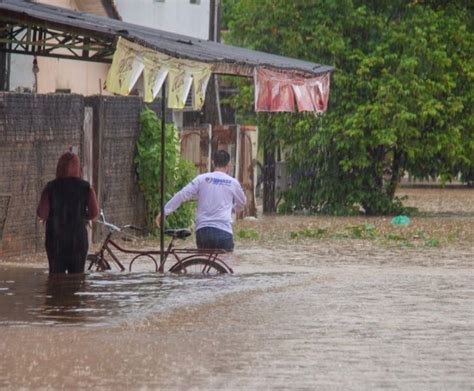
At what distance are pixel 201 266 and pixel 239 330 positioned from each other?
3.34 m

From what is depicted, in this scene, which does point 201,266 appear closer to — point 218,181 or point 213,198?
point 213,198

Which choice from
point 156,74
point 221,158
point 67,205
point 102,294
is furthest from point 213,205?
point 102,294

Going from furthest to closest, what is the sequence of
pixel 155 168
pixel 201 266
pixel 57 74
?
pixel 57 74, pixel 155 168, pixel 201 266

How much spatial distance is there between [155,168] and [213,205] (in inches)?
343

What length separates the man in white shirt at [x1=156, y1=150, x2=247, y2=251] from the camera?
17344 millimetres

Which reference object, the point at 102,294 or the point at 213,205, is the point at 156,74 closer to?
the point at 213,205

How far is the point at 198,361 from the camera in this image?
37.3ft

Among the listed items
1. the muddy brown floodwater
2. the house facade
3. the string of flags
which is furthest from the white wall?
the string of flags

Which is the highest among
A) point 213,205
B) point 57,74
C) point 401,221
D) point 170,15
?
point 170,15

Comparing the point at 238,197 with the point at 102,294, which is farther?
the point at 238,197

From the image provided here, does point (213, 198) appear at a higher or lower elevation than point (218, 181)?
lower

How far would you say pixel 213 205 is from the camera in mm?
17344

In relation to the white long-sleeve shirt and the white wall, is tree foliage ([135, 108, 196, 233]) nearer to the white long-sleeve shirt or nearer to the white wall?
the white long-sleeve shirt

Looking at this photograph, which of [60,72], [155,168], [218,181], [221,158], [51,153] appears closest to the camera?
[218,181]
